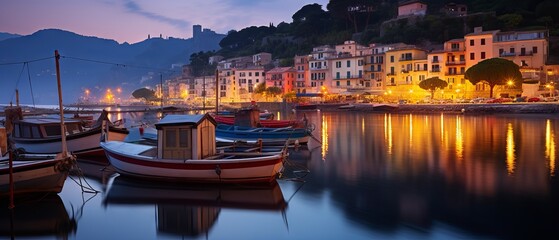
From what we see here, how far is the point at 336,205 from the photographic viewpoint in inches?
514

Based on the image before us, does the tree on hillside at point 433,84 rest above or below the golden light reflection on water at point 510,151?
above

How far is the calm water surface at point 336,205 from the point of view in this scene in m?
10.8

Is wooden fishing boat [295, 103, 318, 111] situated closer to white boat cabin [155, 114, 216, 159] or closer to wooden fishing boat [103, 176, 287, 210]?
wooden fishing boat [103, 176, 287, 210]

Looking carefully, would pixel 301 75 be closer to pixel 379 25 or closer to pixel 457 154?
pixel 379 25

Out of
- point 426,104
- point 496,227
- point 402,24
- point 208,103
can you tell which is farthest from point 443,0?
point 496,227

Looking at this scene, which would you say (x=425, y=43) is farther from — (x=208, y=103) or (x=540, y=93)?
(x=208, y=103)

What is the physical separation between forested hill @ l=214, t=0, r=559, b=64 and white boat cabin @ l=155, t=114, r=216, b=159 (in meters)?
62.0

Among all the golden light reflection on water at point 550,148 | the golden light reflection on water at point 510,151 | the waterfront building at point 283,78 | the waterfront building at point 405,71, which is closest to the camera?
the golden light reflection on water at point 550,148

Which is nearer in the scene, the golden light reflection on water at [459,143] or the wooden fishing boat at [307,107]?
the golden light reflection on water at [459,143]

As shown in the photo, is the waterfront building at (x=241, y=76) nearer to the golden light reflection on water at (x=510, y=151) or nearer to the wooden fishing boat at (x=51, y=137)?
the golden light reflection on water at (x=510, y=151)

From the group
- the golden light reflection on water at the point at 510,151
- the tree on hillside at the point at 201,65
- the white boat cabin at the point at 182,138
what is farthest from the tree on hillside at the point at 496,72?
the tree on hillside at the point at 201,65

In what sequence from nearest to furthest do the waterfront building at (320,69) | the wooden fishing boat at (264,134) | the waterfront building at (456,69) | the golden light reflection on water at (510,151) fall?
the golden light reflection on water at (510,151), the wooden fishing boat at (264,134), the waterfront building at (456,69), the waterfront building at (320,69)

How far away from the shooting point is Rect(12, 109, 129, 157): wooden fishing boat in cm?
2041

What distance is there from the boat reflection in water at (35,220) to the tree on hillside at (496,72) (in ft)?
170
